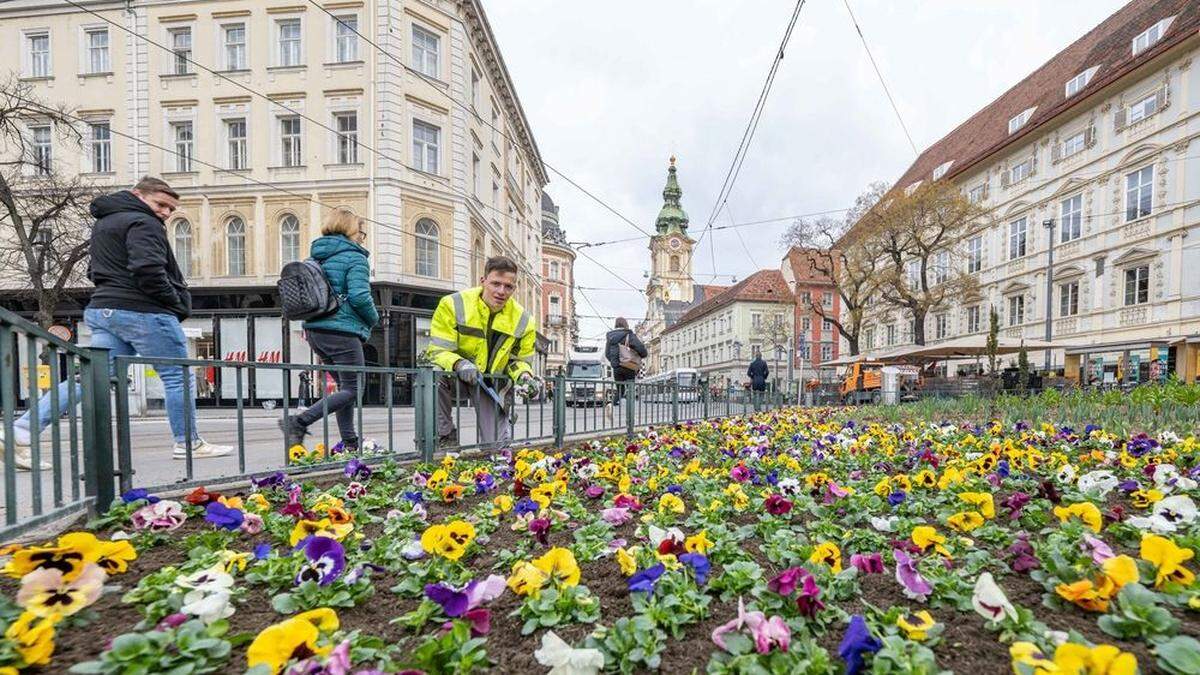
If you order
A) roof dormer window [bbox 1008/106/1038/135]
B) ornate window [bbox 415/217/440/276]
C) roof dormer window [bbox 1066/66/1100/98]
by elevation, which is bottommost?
ornate window [bbox 415/217/440/276]

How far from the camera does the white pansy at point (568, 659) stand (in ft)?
3.79

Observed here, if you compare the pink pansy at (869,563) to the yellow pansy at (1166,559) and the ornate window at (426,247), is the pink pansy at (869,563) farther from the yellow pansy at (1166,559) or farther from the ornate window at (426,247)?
the ornate window at (426,247)

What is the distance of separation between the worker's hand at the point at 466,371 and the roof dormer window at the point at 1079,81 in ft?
113

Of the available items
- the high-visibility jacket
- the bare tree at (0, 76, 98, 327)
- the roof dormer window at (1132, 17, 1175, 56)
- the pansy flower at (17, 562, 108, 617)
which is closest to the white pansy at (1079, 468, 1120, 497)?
the high-visibility jacket

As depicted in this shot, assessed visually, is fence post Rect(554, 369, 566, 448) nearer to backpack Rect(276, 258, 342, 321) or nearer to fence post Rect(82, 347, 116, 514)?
backpack Rect(276, 258, 342, 321)

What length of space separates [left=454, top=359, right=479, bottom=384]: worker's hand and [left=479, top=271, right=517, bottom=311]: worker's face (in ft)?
1.67

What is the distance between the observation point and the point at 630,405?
6793mm

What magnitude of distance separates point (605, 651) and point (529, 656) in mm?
179

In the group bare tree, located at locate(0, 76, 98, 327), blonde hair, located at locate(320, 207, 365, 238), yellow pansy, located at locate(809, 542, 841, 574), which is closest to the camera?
yellow pansy, located at locate(809, 542, 841, 574)

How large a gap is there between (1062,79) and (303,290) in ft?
126

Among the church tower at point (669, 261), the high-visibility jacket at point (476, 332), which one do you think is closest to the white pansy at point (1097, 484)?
the high-visibility jacket at point (476, 332)

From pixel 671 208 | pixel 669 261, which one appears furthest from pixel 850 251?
pixel 671 208

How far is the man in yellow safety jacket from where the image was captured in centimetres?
414

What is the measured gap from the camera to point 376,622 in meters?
1.49
